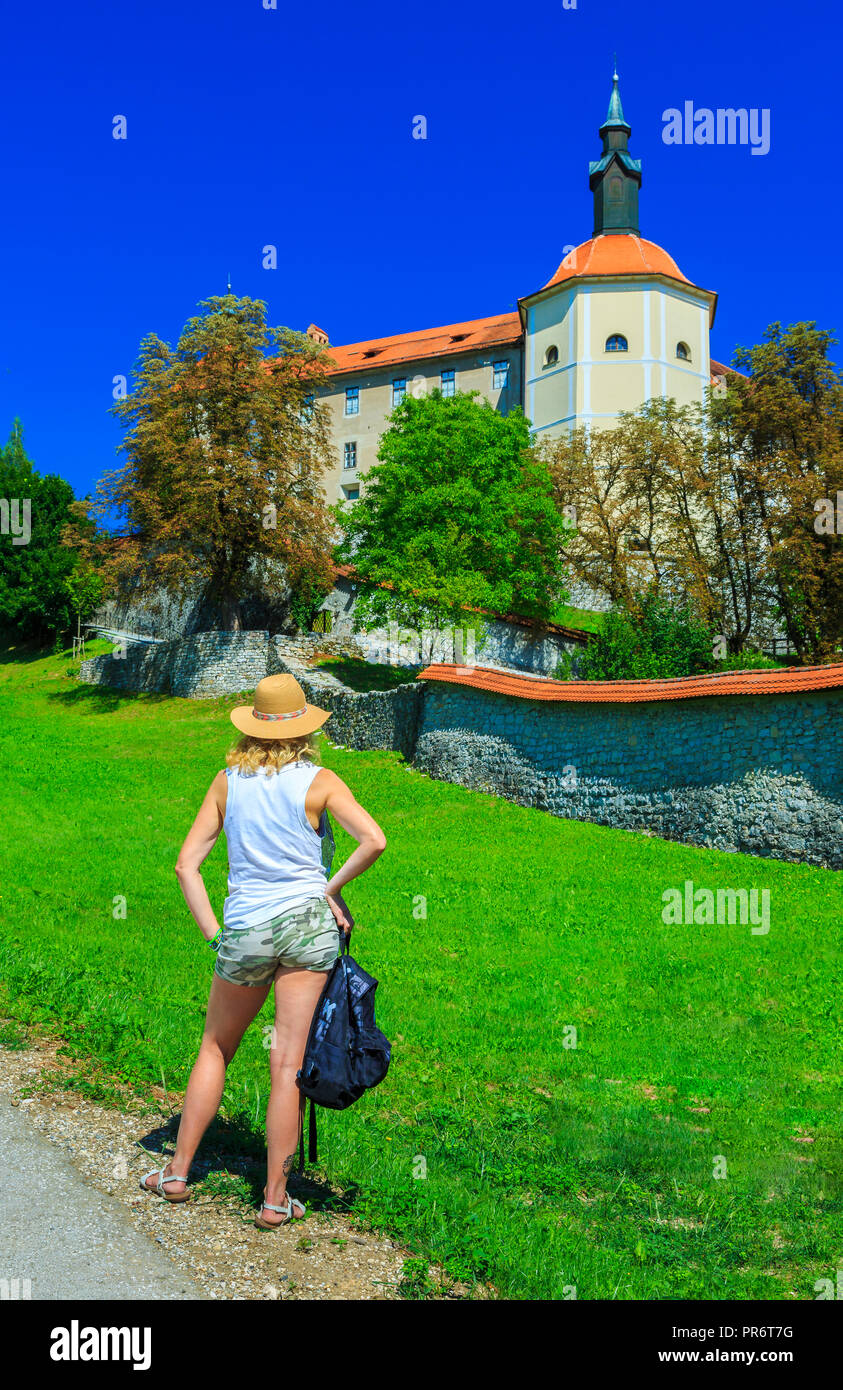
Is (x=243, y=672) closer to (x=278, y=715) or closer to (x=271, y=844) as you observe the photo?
(x=278, y=715)

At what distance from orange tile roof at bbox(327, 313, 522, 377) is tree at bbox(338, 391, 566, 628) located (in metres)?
24.3

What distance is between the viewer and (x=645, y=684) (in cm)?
1841

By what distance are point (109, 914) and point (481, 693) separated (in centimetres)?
1217

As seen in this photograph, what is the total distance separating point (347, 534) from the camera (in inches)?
1332

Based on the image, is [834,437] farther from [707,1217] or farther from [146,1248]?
[146,1248]

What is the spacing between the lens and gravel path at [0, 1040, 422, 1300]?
3648mm

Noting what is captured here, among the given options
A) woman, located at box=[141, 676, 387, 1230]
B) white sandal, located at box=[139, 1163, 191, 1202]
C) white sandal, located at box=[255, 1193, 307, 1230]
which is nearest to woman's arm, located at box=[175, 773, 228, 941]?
woman, located at box=[141, 676, 387, 1230]

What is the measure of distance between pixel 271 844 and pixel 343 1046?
888 millimetres

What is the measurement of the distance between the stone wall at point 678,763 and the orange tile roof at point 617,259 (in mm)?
34115

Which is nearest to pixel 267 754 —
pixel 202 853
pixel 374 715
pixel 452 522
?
pixel 202 853

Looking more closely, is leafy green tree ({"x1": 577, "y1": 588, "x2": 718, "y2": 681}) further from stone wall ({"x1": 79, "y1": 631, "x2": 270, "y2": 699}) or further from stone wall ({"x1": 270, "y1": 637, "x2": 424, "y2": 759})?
stone wall ({"x1": 79, "y1": 631, "x2": 270, "y2": 699})

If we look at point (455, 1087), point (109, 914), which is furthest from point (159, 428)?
point (455, 1087)

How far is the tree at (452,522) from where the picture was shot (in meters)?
30.3

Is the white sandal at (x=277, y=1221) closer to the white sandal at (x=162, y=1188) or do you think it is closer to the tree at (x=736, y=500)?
the white sandal at (x=162, y=1188)
